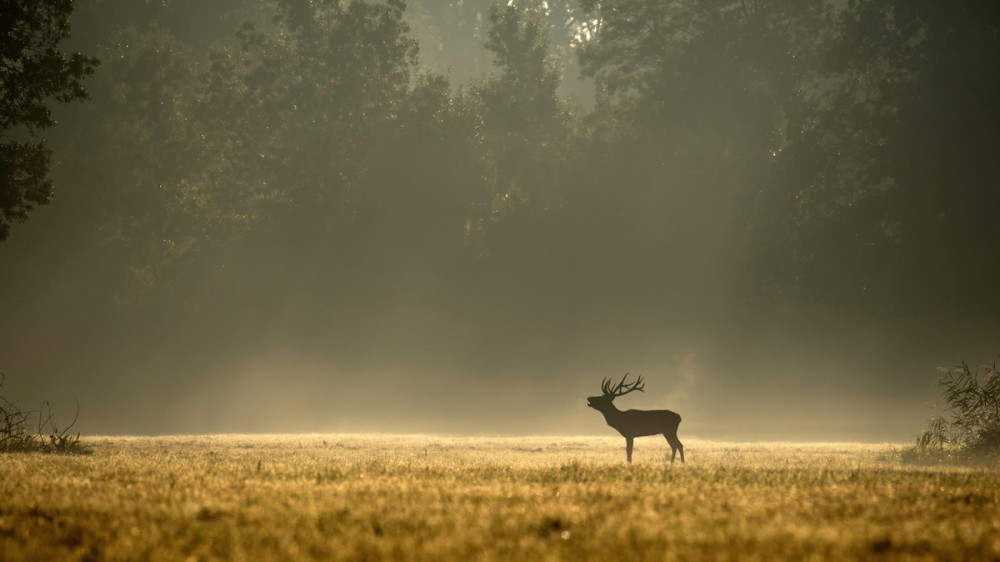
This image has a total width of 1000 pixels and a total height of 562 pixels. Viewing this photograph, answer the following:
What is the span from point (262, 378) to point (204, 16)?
85.2 feet

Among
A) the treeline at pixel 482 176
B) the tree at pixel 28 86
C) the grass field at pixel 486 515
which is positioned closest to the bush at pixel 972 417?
the grass field at pixel 486 515

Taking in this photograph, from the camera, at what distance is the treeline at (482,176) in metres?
52.2

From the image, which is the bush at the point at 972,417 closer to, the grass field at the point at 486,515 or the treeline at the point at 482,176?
the grass field at the point at 486,515

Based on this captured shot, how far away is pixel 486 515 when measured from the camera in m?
9.29

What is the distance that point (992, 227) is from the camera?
4581 cm

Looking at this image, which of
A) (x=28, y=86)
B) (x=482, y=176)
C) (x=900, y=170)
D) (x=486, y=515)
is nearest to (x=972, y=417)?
(x=486, y=515)

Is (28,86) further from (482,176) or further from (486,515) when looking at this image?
(482,176)

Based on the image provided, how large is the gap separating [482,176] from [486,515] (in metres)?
48.8

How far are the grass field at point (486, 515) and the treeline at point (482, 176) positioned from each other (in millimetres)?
39791

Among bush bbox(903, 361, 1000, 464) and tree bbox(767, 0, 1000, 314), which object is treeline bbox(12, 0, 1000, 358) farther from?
bush bbox(903, 361, 1000, 464)

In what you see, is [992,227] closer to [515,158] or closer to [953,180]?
[953,180]

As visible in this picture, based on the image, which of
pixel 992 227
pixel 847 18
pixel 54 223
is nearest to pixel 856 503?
pixel 992 227

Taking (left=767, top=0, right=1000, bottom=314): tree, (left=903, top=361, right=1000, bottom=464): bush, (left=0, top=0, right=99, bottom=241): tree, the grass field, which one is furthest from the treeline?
the grass field

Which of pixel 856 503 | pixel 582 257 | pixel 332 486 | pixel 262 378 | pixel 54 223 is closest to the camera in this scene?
pixel 856 503
